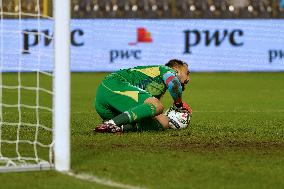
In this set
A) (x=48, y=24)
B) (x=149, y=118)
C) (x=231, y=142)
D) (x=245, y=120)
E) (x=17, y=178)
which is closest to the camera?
(x=17, y=178)

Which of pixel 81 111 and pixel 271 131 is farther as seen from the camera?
pixel 81 111

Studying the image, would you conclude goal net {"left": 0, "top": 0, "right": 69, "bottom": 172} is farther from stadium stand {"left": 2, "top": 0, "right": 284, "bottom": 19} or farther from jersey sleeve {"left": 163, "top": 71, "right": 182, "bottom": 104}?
stadium stand {"left": 2, "top": 0, "right": 284, "bottom": 19}

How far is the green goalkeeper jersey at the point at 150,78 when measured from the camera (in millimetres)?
9648

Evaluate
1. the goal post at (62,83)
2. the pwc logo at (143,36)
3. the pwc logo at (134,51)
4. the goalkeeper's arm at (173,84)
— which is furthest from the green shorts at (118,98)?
the pwc logo at (143,36)

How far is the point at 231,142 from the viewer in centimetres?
888

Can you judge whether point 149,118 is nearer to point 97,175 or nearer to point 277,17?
point 97,175

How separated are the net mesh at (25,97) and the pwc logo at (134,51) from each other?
1645mm

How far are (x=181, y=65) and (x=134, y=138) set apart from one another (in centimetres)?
118

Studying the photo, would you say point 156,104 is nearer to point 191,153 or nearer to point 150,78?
point 150,78

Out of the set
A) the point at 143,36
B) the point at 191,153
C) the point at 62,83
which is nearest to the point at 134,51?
the point at 143,36

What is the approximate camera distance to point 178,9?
22.8m

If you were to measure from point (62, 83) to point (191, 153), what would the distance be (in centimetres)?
166

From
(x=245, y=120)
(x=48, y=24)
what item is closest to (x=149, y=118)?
(x=245, y=120)

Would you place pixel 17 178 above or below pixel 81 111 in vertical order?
above
